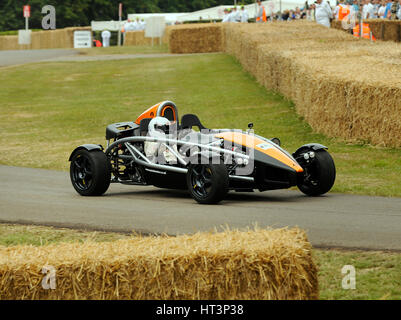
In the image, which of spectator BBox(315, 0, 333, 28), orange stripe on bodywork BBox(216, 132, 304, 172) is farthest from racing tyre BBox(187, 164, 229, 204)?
spectator BBox(315, 0, 333, 28)

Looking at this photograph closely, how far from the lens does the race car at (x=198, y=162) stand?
962 cm

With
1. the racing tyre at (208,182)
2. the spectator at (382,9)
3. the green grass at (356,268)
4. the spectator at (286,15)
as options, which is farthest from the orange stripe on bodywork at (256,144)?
the spectator at (286,15)

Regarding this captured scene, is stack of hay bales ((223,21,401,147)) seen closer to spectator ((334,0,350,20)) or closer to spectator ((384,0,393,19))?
spectator ((334,0,350,20))

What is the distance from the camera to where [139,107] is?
22.5 metres

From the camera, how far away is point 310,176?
1029 cm

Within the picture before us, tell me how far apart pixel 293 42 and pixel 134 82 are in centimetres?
681

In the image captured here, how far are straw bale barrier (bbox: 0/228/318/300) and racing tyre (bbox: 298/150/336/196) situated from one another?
5051mm

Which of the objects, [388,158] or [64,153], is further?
[64,153]

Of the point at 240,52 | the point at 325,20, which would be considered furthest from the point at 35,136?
the point at 325,20

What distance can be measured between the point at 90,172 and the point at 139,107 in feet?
38.8

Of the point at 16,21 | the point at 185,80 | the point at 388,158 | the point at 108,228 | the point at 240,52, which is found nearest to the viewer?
the point at 108,228

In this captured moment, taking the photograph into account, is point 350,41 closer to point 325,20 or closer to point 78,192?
point 325,20

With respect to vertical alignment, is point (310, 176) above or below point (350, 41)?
below

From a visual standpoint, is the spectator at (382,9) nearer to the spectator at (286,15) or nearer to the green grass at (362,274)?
the spectator at (286,15)
